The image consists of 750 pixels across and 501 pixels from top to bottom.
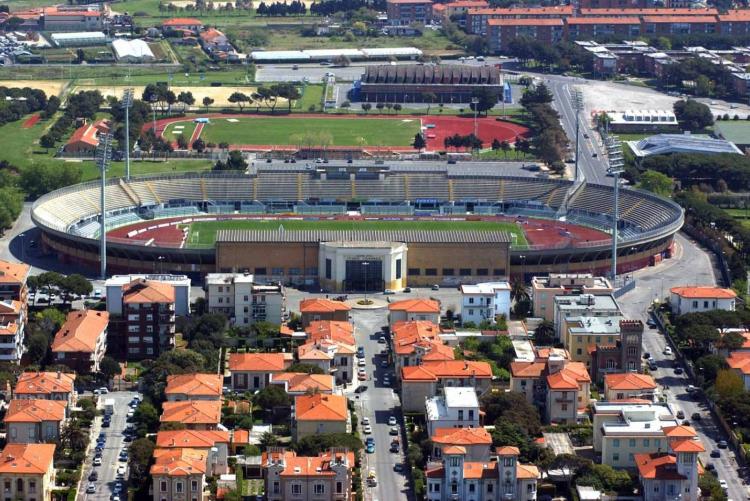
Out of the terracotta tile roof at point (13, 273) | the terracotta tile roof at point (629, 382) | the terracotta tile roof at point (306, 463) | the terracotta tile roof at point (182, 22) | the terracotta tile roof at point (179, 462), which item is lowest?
the terracotta tile roof at point (182, 22)

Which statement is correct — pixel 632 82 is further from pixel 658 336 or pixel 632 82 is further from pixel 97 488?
pixel 97 488

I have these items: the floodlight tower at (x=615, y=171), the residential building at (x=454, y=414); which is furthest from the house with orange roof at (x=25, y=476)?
the floodlight tower at (x=615, y=171)

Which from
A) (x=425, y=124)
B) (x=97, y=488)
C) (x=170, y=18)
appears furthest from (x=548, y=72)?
(x=97, y=488)

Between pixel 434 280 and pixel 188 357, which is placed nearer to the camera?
pixel 188 357

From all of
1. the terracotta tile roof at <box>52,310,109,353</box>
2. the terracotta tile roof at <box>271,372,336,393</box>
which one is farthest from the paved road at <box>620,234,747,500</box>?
the terracotta tile roof at <box>52,310,109,353</box>

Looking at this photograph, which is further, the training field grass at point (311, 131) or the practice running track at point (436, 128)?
the training field grass at point (311, 131)

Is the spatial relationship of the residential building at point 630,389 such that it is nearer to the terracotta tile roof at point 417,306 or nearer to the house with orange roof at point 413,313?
the house with orange roof at point 413,313
